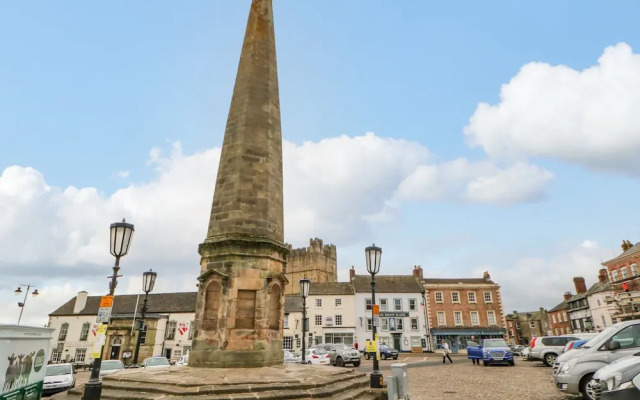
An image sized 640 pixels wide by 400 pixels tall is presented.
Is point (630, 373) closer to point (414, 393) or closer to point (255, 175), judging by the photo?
→ point (414, 393)

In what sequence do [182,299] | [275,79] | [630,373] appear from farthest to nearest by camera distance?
[182,299]
[275,79]
[630,373]

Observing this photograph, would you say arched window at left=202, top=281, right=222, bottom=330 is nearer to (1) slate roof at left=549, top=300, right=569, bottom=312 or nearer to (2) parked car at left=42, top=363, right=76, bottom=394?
(2) parked car at left=42, top=363, right=76, bottom=394

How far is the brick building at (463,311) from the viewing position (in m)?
47.6

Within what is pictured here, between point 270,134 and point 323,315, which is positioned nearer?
point 270,134

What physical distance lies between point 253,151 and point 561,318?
7017cm

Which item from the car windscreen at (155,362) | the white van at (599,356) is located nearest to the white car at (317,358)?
the car windscreen at (155,362)

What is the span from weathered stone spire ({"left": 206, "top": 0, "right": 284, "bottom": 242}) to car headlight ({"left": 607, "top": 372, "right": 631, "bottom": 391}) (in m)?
8.89

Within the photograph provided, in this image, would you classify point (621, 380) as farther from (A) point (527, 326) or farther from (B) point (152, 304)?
(A) point (527, 326)

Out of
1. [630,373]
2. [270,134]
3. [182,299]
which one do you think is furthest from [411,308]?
[630,373]

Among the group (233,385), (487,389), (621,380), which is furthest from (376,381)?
(621,380)

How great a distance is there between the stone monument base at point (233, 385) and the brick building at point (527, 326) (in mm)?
81771

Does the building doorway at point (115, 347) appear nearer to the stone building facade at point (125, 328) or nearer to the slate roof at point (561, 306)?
the stone building facade at point (125, 328)

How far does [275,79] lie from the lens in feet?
46.4

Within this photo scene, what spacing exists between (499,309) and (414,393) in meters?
43.0
